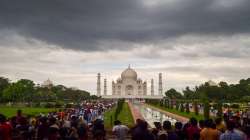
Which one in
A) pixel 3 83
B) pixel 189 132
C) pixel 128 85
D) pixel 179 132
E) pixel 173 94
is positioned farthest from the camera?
pixel 128 85

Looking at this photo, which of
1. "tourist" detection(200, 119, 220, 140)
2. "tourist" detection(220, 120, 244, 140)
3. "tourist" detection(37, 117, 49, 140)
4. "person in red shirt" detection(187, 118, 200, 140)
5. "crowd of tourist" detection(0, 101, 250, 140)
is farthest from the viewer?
"tourist" detection(37, 117, 49, 140)

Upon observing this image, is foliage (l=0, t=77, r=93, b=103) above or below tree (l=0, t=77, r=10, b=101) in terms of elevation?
below

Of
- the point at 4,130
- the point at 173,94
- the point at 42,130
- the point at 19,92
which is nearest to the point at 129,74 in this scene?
the point at 173,94

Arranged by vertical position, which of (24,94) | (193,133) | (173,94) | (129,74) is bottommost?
(193,133)

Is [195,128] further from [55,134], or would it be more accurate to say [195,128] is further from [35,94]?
[35,94]

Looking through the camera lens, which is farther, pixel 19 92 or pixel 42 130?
pixel 19 92

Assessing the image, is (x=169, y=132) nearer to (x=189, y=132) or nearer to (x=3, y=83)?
(x=189, y=132)

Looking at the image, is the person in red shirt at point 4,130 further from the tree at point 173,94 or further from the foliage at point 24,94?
the tree at point 173,94

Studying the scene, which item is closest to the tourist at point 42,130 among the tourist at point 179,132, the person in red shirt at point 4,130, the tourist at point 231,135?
the person in red shirt at point 4,130

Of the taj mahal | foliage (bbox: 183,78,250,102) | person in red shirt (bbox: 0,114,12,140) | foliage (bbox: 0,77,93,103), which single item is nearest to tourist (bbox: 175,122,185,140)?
person in red shirt (bbox: 0,114,12,140)

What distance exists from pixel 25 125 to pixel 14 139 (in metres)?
0.76

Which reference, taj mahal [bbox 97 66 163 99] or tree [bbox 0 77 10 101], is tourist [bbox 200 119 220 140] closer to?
tree [bbox 0 77 10 101]

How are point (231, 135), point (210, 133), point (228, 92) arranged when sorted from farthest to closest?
1. point (228, 92)
2. point (210, 133)
3. point (231, 135)

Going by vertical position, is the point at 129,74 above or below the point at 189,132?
above
